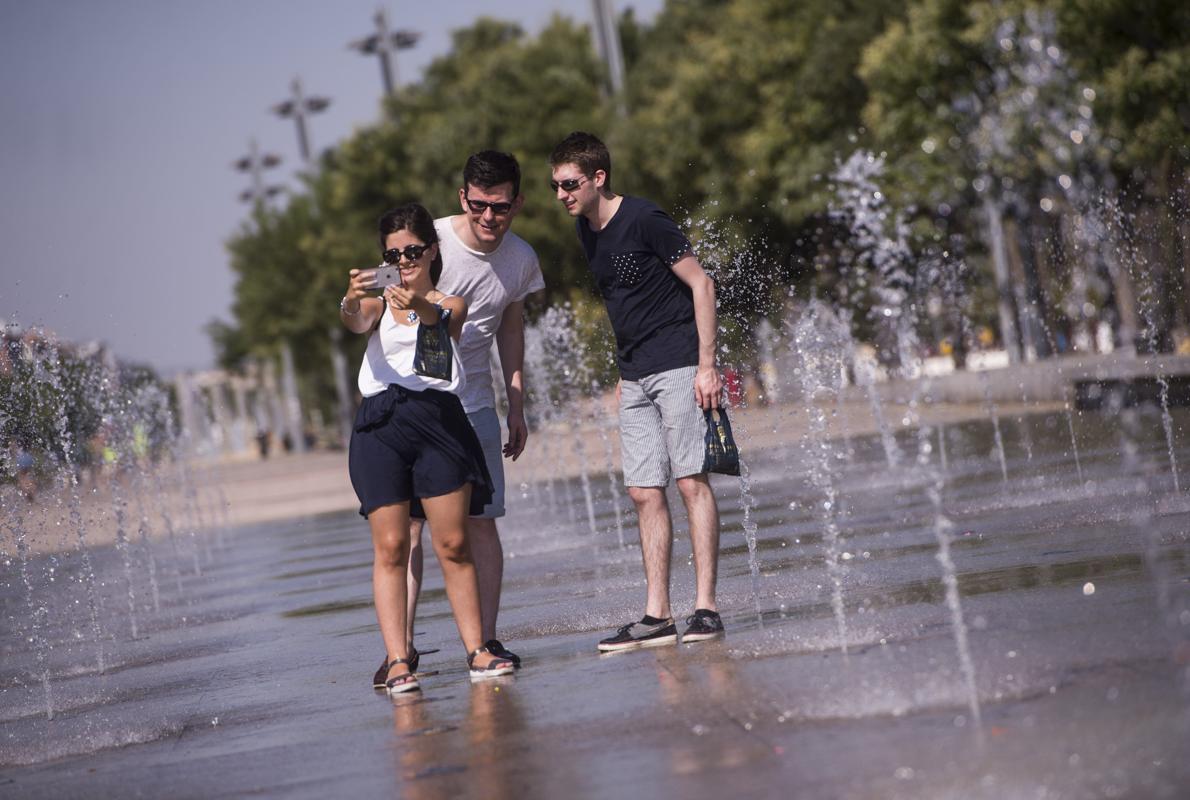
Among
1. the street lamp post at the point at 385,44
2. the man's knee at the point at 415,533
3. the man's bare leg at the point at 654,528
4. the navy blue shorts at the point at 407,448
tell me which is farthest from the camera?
the street lamp post at the point at 385,44

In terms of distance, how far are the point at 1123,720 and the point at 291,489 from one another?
96.3 feet

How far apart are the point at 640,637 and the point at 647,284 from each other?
47.4 inches

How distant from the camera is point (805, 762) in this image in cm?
426

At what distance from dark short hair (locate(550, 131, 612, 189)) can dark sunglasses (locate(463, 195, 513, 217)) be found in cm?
24

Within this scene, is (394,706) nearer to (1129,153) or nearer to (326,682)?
(326,682)

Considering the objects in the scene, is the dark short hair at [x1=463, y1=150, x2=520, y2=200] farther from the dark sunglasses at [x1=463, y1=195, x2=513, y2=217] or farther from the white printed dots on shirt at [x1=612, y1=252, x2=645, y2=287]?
the white printed dots on shirt at [x1=612, y1=252, x2=645, y2=287]

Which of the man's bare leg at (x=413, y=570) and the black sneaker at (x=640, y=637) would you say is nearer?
the black sneaker at (x=640, y=637)

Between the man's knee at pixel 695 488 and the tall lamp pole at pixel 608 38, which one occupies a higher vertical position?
the tall lamp pole at pixel 608 38

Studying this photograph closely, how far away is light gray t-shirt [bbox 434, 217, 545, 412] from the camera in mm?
6559

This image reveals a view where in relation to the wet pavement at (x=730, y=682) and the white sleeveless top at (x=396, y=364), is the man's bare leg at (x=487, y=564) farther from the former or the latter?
the white sleeveless top at (x=396, y=364)

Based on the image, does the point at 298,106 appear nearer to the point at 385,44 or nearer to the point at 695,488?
the point at 385,44

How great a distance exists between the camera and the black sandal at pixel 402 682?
6.20 m

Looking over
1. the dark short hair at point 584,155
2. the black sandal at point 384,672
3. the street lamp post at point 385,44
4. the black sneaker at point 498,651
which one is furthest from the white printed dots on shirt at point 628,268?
the street lamp post at point 385,44

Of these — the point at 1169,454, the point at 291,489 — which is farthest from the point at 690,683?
the point at 291,489
